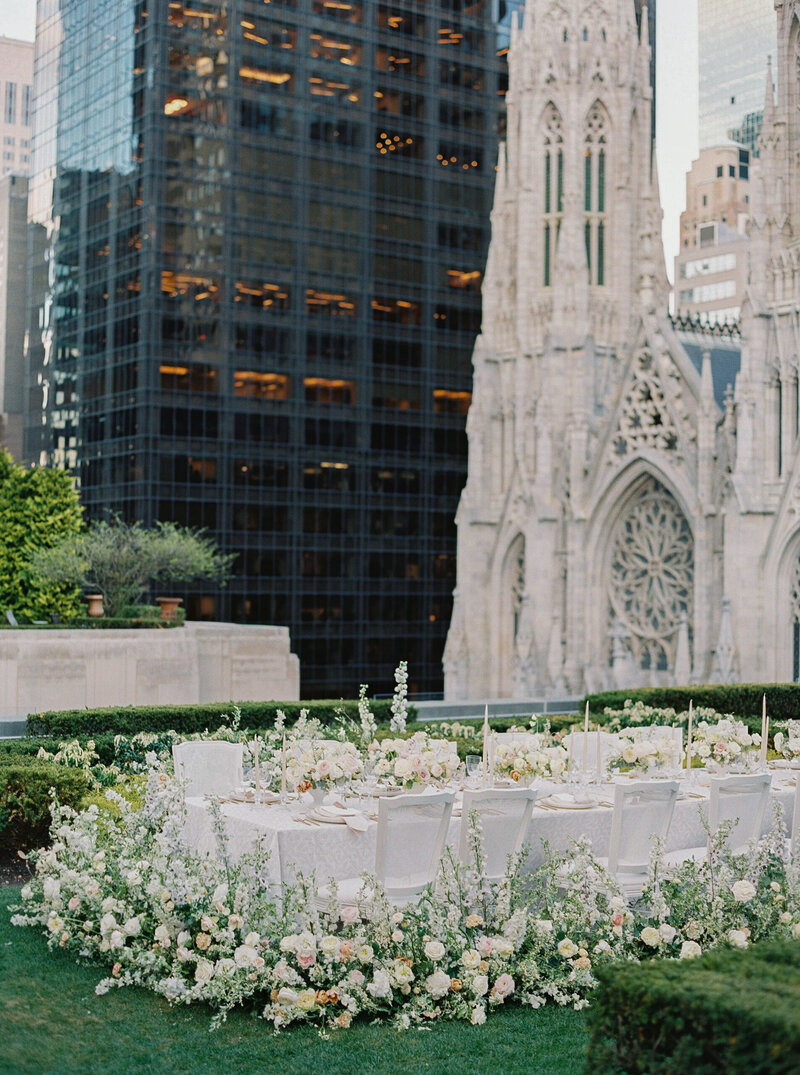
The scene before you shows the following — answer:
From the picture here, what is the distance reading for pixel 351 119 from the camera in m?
63.7

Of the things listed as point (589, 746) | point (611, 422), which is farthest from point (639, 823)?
point (611, 422)

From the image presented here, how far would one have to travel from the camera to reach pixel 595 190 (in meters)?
44.5

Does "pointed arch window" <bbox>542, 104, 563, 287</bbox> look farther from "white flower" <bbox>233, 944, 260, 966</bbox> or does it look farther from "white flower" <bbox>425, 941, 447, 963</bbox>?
"white flower" <bbox>233, 944, 260, 966</bbox>

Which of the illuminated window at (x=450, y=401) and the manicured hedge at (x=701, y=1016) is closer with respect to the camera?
the manicured hedge at (x=701, y=1016)

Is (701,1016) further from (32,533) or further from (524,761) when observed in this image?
(32,533)

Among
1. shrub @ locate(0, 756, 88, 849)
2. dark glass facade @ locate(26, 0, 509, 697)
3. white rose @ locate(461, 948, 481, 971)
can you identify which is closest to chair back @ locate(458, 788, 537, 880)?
white rose @ locate(461, 948, 481, 971)

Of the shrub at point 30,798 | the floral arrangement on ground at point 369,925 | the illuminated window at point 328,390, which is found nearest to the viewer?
the floral arrangement on ground at point 369,925

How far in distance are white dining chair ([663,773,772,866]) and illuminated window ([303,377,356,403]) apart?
170ft

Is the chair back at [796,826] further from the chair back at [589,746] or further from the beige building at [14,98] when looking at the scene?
the beige building at [14,98]

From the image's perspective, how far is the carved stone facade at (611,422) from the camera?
36844mm

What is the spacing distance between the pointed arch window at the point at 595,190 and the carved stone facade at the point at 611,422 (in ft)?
0.24

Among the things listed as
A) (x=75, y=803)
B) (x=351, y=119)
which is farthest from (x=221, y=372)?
(x=75, y=803)

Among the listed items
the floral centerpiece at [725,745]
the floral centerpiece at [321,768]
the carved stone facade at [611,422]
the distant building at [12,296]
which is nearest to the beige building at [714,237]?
the carved stone facade at [611,422]

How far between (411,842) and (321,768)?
1328mm
